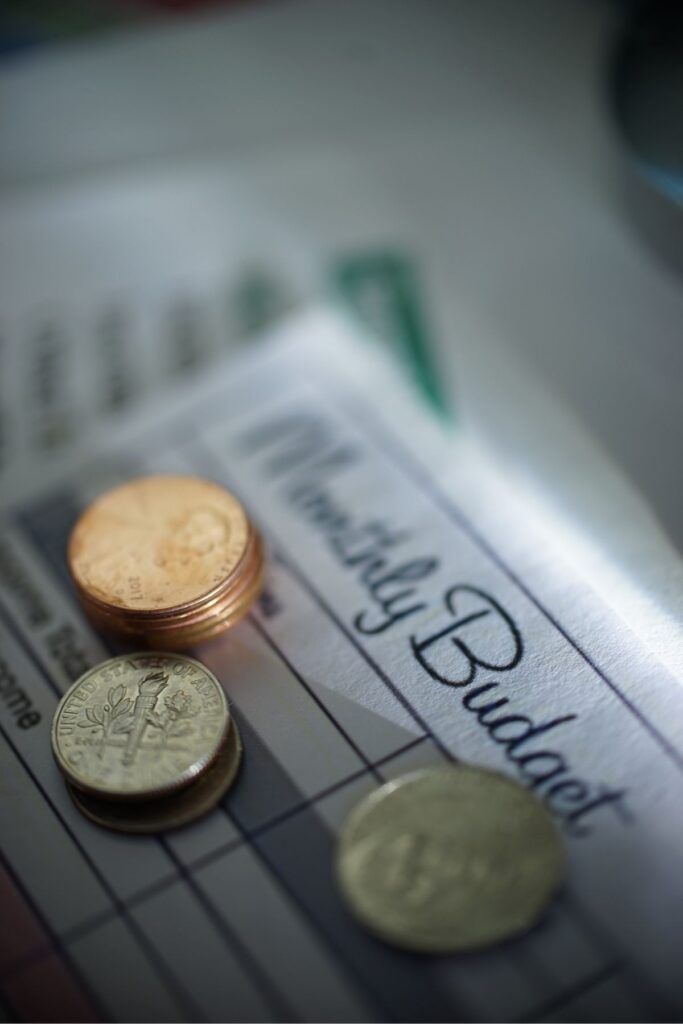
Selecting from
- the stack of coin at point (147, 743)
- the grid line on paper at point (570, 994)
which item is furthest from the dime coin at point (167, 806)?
the grid line on paper at point (570, 994)

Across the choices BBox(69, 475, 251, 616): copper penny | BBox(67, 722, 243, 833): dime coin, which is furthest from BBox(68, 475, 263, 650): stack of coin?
BBox(67, 722, 243, 833): dime coin

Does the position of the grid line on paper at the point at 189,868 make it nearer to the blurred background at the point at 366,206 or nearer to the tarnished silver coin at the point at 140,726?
the tarnished silver coin at the point at 140,726

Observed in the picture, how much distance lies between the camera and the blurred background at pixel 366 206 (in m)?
0.87

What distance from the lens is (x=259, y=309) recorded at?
0.97 metres

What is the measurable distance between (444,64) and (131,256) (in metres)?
0.42

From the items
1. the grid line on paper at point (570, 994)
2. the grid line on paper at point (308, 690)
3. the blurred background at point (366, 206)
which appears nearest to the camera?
the grid line on paper at point (570, 994)

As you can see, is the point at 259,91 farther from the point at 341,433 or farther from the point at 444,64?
the point at 341,433

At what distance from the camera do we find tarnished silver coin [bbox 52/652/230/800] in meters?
0.61

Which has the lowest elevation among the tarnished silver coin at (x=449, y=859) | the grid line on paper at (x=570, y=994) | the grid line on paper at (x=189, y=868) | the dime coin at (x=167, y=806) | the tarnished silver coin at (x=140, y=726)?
the grid line on paper at (x=570, y=994)

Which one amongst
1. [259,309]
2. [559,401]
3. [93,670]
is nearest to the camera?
[93,670]

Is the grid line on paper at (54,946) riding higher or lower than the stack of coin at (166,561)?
lower

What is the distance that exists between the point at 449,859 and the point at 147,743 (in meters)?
0.20

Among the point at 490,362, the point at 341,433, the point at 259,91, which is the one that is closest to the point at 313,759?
the point at 341,433

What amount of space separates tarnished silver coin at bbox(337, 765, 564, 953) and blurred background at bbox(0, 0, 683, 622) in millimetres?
291
